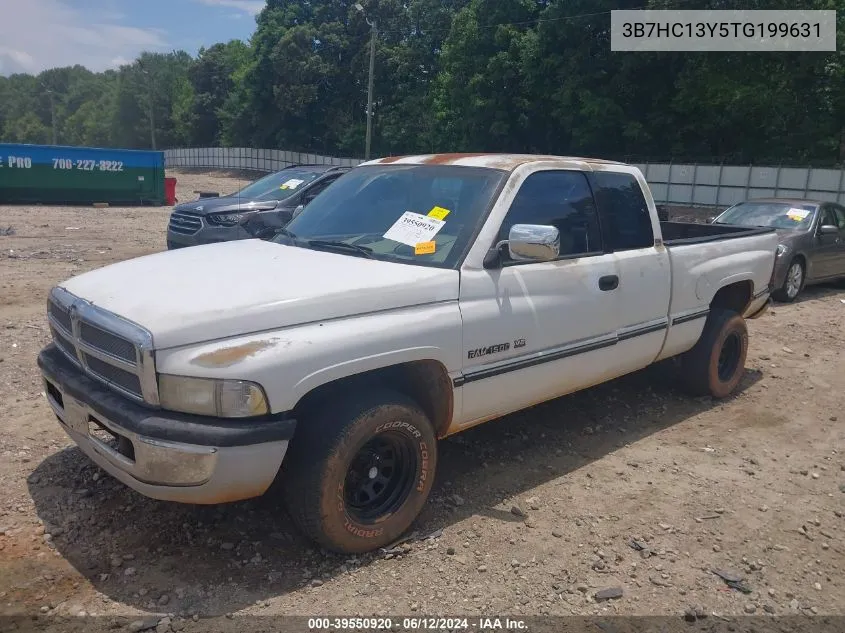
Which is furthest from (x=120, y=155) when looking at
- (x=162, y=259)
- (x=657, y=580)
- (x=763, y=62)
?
(x=763, y=62)

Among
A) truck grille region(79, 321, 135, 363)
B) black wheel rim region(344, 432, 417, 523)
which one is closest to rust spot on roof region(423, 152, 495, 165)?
black wheel rim region(344, 432, 417, 523)

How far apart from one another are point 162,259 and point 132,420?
1275 millimetres

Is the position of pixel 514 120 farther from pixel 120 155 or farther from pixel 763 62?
pixel 120 155

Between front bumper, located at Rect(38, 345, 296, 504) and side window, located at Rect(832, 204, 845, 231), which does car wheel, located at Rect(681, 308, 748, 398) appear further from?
side window, located at Rect(832, 204, 845, 231)

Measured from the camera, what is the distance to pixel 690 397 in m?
5.99

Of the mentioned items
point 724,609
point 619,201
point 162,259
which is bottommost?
point 724,609

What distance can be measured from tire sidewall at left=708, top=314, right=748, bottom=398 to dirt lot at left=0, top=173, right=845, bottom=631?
22 centimetres

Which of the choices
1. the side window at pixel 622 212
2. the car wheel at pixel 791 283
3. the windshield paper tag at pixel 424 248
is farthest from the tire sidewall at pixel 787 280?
the windshield paper tag at pixel 424 248

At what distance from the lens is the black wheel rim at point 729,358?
602 cm

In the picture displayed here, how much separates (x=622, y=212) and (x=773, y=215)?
7.65 metres

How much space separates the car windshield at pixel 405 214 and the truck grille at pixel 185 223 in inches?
237

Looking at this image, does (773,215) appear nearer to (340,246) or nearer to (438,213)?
(438,213)

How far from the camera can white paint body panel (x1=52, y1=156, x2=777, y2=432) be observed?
2930mm

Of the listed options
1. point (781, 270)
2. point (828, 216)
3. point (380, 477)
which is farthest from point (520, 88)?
point (380, 477)
